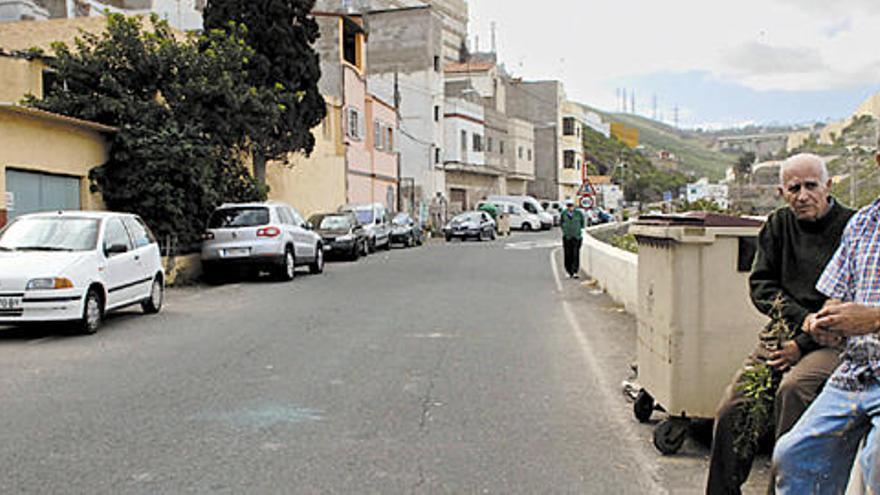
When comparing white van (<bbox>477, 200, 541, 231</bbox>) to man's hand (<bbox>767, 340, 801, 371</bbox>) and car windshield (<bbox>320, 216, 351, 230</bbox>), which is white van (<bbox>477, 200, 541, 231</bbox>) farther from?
man's hand (<bbox>767, 340, 801, 371</bbox>)

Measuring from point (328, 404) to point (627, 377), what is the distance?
301cm

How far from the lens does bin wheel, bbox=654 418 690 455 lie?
5996 mm

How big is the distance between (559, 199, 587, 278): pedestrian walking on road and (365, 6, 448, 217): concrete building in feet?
113

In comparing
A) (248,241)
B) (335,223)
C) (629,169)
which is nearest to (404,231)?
(335,223)

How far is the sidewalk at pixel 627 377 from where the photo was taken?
548cm

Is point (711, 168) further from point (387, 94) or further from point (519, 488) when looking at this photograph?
point (519, 488)

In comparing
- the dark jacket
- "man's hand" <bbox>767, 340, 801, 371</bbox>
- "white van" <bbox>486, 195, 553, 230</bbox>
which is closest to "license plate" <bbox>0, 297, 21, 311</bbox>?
the dark jacket

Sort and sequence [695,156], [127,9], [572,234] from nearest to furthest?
[572,234] → [127,9] → [695,156]

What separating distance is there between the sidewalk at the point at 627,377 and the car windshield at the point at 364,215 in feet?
47.3

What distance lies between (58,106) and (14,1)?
13173 millimetres

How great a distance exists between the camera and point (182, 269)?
1975 centimetres

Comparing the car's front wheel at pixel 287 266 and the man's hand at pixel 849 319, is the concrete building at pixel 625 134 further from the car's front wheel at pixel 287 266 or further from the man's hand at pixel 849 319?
the man's hand at pixel 849 319

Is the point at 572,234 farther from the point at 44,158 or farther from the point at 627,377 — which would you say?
the point at 627,377

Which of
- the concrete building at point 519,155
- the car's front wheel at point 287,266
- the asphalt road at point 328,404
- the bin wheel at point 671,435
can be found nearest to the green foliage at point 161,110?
the car's front wheel at point 287,266
